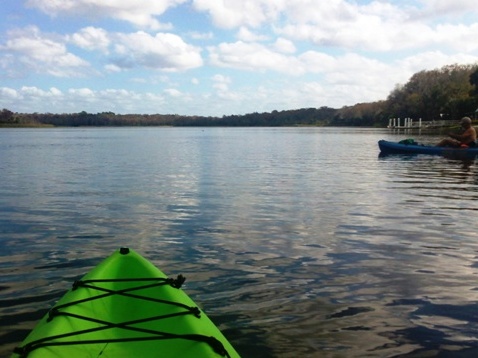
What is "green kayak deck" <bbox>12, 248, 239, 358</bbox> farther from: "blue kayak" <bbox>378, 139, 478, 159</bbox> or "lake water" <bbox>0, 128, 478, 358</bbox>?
"blue kayak" <bbox>378, 139, 478, 159</bbox>

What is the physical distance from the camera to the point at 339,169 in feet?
88.6

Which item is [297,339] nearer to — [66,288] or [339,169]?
[66,288]

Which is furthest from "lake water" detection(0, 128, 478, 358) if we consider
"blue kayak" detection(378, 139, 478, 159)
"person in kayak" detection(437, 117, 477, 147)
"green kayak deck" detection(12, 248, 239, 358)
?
"person in kayak" detection(437, 117, 477, 147)

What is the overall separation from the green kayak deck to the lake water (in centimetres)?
102

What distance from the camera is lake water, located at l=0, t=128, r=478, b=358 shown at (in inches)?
241

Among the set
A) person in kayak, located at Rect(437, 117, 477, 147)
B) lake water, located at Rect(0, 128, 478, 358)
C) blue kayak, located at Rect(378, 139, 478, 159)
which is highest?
person in kayak, located at Rect(437, 117, 477, 147)

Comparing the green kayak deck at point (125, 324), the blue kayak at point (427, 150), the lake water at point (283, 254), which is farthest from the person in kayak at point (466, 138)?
Answer: the green kayak deck at point (125, 324)

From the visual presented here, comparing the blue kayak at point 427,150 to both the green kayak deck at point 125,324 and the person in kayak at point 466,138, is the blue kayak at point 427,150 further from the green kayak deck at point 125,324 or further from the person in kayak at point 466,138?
the green kayak deck at point 125,324

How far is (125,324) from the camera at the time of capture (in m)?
4.97

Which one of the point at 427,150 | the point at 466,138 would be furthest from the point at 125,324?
the point at 427,150

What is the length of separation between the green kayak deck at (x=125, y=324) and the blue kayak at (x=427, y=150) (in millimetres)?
29196

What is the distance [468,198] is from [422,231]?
6.01 metres

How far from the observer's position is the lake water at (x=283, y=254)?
6125 mm

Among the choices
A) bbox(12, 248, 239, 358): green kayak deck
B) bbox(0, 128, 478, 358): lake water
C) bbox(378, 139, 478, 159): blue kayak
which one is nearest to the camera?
bbox(12, 248, 239, 358): green kayak deck
